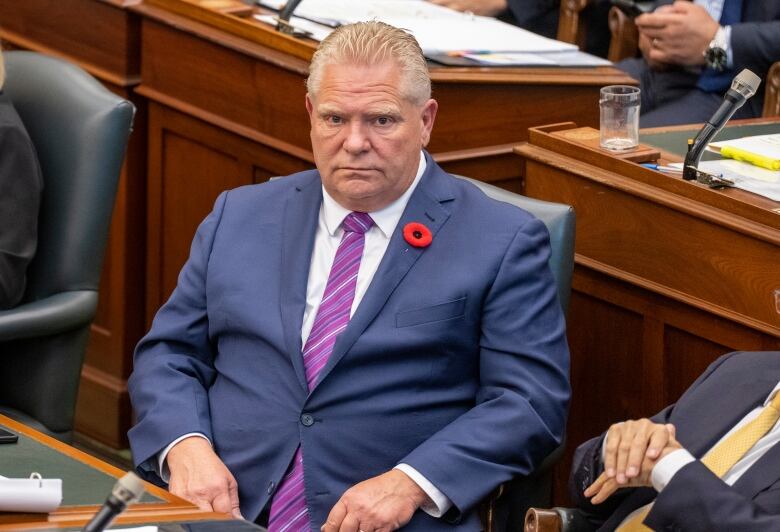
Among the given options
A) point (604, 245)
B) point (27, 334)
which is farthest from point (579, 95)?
point (27, 334)

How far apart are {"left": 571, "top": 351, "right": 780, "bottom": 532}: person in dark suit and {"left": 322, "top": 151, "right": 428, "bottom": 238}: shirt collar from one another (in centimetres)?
55

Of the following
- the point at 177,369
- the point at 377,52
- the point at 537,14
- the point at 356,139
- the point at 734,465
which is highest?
the point at 377,52

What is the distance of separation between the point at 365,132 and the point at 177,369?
547mm

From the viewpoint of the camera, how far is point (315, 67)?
2697 mm

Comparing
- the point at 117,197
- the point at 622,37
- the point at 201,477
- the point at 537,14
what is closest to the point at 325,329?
the point at 201,477

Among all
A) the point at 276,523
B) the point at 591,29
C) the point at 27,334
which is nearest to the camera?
the point at 276,523

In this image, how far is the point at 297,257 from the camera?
2.72 meters

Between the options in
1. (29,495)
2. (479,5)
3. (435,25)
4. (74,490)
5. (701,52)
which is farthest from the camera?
(479,5)

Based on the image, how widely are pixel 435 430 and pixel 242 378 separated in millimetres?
357

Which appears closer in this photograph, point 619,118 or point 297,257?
point 297,257

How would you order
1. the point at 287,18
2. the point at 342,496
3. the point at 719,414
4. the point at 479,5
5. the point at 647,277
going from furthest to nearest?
the point at 479,5 → the point at 287,18 → the point at 647,277 → the point at 342,496 → the point at 719,414

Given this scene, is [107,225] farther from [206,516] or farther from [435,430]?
[206,516]

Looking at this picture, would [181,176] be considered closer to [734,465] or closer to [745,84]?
[745,84]

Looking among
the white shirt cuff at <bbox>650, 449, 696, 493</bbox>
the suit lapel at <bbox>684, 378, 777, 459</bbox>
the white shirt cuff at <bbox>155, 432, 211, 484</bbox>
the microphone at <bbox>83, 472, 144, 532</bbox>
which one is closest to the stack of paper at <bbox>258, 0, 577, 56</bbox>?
the white shirt cuff at <bbox>155, 432, 211, 484</bbox>
